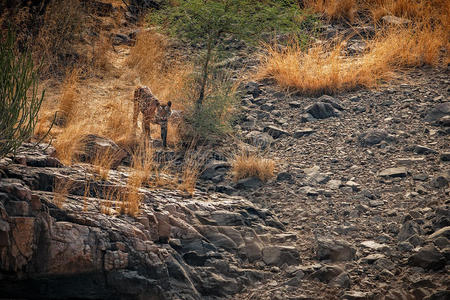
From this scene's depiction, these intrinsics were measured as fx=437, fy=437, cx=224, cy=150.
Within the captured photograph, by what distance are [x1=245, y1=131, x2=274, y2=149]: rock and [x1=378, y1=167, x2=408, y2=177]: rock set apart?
1585 mm

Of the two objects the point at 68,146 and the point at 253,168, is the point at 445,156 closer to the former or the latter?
the point at 253,168

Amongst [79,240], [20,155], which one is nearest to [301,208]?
[79,240]

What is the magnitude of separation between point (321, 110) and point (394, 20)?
129 inches

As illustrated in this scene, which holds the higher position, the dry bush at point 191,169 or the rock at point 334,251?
the dry bush at point 191,169

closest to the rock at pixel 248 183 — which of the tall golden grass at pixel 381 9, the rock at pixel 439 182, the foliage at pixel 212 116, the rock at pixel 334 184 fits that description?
the rock at pixel 334 184

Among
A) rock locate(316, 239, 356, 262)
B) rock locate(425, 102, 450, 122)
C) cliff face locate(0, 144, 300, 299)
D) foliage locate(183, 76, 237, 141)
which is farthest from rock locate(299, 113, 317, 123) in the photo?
rock locate(316, 239, 356, 262)

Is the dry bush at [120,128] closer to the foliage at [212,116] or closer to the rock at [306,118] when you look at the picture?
the foliage at [212,116]

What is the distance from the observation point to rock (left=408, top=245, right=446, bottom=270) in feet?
11.2

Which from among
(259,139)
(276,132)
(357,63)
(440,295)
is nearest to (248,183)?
(259,139)

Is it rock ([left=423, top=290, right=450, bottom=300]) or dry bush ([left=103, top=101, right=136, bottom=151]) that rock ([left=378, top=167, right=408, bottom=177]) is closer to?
rock ([left=423, top=290, right=450, bottom=300])

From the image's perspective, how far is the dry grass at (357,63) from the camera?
276 inches

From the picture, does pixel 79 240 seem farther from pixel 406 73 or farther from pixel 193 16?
pixel 406 73

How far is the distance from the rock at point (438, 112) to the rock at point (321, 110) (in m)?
1.24

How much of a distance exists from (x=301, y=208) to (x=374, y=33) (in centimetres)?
525
